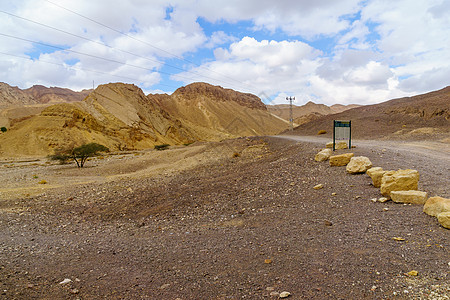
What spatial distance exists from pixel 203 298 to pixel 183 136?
66.0 meters

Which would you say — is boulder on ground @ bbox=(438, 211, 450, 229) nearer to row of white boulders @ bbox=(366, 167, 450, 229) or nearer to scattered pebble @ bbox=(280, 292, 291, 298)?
row of white boulders @ bbox=(366, 167, 450, 229)

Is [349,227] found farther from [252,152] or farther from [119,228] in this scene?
[252,152]

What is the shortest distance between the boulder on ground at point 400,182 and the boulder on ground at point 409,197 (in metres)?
0.24

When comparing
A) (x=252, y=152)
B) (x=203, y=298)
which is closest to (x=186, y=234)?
(x=203, y=298)

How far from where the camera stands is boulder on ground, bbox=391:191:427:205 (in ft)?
18.0

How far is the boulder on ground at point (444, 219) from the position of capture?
14.1 ft

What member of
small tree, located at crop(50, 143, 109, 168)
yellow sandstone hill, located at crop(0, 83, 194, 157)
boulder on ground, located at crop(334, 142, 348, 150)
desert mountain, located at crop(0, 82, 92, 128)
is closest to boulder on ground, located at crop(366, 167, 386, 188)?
boulder on ground, located at crop(334, 142, 348, 150)

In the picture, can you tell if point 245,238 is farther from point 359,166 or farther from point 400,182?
point 359,166

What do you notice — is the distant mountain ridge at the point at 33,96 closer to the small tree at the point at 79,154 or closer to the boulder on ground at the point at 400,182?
the small tree at the point at 79,154

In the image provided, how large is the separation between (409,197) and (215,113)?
95982 millimetres

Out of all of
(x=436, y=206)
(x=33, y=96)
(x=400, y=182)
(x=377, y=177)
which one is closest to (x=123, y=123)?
(x=377, y=177)

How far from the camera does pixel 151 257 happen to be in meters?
5.04

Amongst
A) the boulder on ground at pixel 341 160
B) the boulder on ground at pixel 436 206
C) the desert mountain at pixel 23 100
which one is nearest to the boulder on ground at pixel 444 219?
the boulder on ground at pixel 436 206

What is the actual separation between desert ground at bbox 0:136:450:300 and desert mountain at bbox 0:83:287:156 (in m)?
36.4
